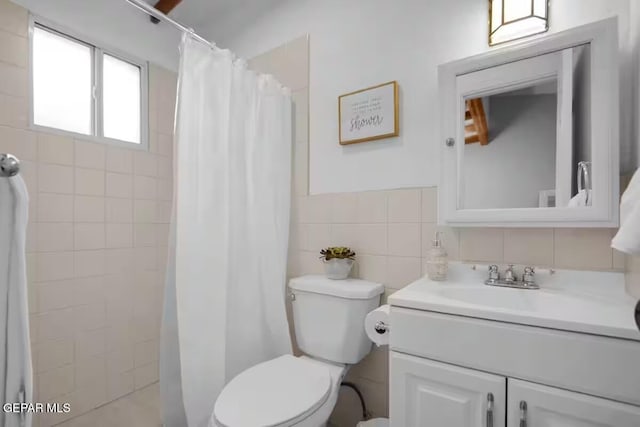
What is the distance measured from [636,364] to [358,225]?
1.07m

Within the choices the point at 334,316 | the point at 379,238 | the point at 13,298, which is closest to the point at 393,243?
the point at 379,238

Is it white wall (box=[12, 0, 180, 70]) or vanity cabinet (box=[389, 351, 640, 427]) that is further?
white wall (box=[12, 0, 180, 70])

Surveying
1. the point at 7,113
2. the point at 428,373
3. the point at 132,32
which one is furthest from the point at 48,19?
the point at 428,373

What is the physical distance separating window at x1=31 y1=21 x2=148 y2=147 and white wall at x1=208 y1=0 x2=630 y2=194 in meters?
0.99

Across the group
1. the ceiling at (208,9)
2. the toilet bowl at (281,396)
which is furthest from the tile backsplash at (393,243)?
the ceiling at (208,9)

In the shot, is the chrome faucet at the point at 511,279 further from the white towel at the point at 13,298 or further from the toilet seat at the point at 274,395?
the white towel at the point at 13,298

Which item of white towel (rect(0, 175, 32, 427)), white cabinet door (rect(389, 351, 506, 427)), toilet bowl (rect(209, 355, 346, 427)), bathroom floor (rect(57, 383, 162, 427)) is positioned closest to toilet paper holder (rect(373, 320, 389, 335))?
white cabinet door (rect(389, 351, 506, 427))

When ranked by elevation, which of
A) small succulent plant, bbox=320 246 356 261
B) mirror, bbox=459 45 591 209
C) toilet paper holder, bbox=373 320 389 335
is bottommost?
toilet paper holder, bbox=373 320 389 335

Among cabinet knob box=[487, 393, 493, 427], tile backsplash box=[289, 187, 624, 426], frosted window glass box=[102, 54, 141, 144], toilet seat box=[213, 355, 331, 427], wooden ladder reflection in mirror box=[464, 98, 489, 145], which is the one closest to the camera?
cabinet knob box=[487, 393, 493, 427]

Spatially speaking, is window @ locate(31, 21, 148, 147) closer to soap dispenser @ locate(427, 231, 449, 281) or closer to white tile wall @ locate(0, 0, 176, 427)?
white tile wall @ locate(0, 0, 176, 427)

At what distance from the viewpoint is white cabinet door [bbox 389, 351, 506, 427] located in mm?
853

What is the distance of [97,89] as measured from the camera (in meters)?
1.90

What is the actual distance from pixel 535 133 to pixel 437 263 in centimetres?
61

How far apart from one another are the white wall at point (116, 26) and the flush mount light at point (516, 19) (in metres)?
2.01
